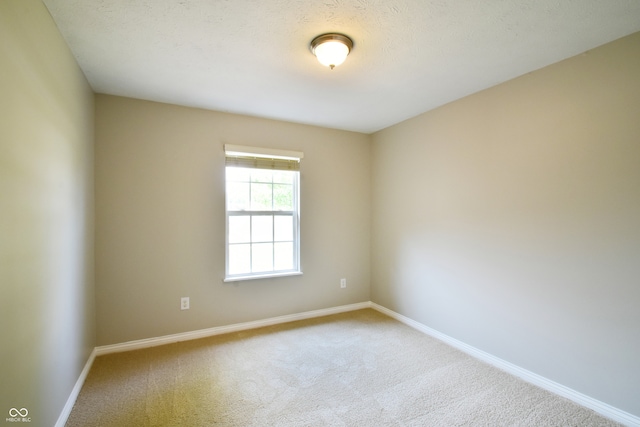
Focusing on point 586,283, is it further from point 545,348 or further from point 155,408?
point 155,408

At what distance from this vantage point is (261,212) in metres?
3.39

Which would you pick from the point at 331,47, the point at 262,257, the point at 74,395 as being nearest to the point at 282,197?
the point at 262,257

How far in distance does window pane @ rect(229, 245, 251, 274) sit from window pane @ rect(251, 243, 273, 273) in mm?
59

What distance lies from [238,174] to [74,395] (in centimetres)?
230

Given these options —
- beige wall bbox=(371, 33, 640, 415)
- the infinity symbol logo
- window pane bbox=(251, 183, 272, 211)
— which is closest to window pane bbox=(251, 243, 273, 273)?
window pane bbox=(251, 183, 272, 211)

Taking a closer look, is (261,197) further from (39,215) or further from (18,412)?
(18,412)

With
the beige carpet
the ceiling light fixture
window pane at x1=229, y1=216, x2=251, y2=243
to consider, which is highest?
the ceiling light fixture

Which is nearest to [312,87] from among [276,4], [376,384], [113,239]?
[276,4]

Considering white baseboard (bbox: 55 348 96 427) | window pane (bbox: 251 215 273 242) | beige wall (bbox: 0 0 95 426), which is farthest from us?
window pane (bbox: 251 215 273 242)

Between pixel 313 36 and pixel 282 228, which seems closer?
pixel 313 36

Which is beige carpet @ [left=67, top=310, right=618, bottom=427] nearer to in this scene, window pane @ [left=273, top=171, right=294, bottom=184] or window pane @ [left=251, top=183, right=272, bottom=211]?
window pane @ [left=251, top=183, right=272, bottom=211]

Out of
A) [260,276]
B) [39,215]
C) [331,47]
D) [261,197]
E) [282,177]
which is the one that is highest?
[331,47]

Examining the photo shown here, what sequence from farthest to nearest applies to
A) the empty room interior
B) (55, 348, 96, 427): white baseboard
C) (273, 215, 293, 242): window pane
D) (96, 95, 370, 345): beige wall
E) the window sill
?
1. (273, 215, 293, 242): window pane
2. the window sill
3. (96, 95, 370, 345): beige wall
4. (55, 348, 96, 427): white baseboard
5. the empty room interior

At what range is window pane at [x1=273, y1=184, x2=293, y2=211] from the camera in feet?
11.4
